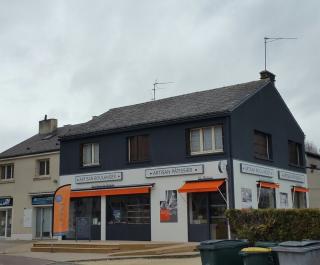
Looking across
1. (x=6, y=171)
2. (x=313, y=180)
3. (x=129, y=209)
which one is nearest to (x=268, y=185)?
(x=129, y=209)

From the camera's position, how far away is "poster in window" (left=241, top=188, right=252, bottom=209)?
23.2 meters

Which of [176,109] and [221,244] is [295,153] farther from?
[221,244]

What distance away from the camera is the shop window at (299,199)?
93.9ft

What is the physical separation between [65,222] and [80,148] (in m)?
5.85

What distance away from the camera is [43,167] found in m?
34.0

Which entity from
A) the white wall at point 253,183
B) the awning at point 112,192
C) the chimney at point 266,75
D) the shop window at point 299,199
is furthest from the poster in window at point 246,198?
the chimney at point 266,75

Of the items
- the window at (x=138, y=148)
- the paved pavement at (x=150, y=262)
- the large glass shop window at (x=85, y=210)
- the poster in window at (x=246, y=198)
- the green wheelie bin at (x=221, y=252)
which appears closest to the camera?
the green wheelie bin at (x=221, y=252)

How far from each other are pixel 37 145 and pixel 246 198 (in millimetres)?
17569

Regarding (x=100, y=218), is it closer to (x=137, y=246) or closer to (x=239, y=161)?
(x=137, y=246)

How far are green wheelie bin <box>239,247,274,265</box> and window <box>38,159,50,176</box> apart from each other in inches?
985

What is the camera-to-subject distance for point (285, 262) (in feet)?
32.0

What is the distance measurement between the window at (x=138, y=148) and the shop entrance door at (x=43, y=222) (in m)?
9.37

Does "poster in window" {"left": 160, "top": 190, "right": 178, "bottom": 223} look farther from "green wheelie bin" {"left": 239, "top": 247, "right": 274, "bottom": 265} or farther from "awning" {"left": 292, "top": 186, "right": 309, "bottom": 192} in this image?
"green wheelie bin" {"left": 239, "top": 247, "right": 274, "bottom": 265}

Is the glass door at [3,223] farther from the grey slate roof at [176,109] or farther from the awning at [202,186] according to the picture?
the awning at [202,186]
